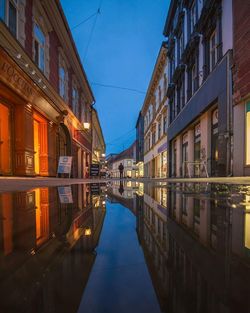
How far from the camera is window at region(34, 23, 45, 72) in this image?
10.3 metres

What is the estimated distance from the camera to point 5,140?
8.48 m

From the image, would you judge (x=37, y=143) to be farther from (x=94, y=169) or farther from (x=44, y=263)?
(x=44, y=263)

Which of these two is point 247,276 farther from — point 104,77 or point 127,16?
point 104,77

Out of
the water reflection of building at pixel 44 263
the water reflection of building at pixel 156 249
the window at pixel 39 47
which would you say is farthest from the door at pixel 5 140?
the water reflection of building at pixel 156 249

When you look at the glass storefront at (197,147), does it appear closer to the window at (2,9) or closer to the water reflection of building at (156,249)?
the window at (2,9)

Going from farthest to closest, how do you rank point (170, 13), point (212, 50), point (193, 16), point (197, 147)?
point (170, 13), point (193, 16), point (197, 147), point (212, 50)

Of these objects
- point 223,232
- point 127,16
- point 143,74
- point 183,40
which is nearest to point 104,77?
point 143,74

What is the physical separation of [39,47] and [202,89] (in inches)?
329

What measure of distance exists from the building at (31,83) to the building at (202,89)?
24.8 ft

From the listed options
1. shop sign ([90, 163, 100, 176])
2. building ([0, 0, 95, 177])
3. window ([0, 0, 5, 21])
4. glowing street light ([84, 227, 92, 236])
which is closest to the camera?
glowing street light ([84, 227, 92, 236])

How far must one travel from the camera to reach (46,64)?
458 inches

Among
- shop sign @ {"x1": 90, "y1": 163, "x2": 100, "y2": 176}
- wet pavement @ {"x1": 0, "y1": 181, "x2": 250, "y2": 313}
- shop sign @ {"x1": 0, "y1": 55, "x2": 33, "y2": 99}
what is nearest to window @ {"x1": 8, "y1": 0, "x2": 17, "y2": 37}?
shop sign @ {"x1": 0, "y1": 55, "x2": 33, "y2": 99}

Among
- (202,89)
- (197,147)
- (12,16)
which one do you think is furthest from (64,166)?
(202,89)

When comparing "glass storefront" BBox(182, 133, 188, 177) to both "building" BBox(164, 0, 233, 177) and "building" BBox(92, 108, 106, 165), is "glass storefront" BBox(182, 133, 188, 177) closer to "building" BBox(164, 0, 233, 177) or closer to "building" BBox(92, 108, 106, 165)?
"building" BBox(164, 0, 233, 177)
